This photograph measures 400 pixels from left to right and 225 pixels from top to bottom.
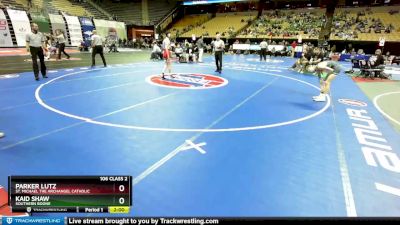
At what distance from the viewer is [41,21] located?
27.9m

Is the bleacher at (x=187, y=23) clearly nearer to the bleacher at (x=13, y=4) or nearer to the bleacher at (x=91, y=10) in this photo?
the bleacher at (x=91, y=10)

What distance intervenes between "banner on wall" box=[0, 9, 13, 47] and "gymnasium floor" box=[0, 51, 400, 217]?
20.7 metres

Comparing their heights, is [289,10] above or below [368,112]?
above

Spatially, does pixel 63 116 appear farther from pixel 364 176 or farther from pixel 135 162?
pixel 364 176

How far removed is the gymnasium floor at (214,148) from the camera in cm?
325

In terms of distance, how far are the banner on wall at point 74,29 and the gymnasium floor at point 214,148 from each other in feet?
80.1

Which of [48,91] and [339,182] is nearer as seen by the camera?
[339,182]

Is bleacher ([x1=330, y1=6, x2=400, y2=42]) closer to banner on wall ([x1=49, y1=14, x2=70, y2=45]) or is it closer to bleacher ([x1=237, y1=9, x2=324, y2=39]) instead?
bleacher ([x1=237, y1=9, x2=324, y2=39])

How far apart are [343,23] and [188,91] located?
3046 centimetres

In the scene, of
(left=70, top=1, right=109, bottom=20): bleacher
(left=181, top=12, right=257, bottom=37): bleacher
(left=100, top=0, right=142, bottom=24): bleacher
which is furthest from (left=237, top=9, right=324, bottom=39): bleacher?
(left=70, top=1, right=109, bottom=20): bleacher

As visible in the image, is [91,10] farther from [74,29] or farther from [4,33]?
[4,33]

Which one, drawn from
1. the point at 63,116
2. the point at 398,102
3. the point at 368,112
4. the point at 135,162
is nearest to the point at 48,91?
the point at 63,116

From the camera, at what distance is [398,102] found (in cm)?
868
